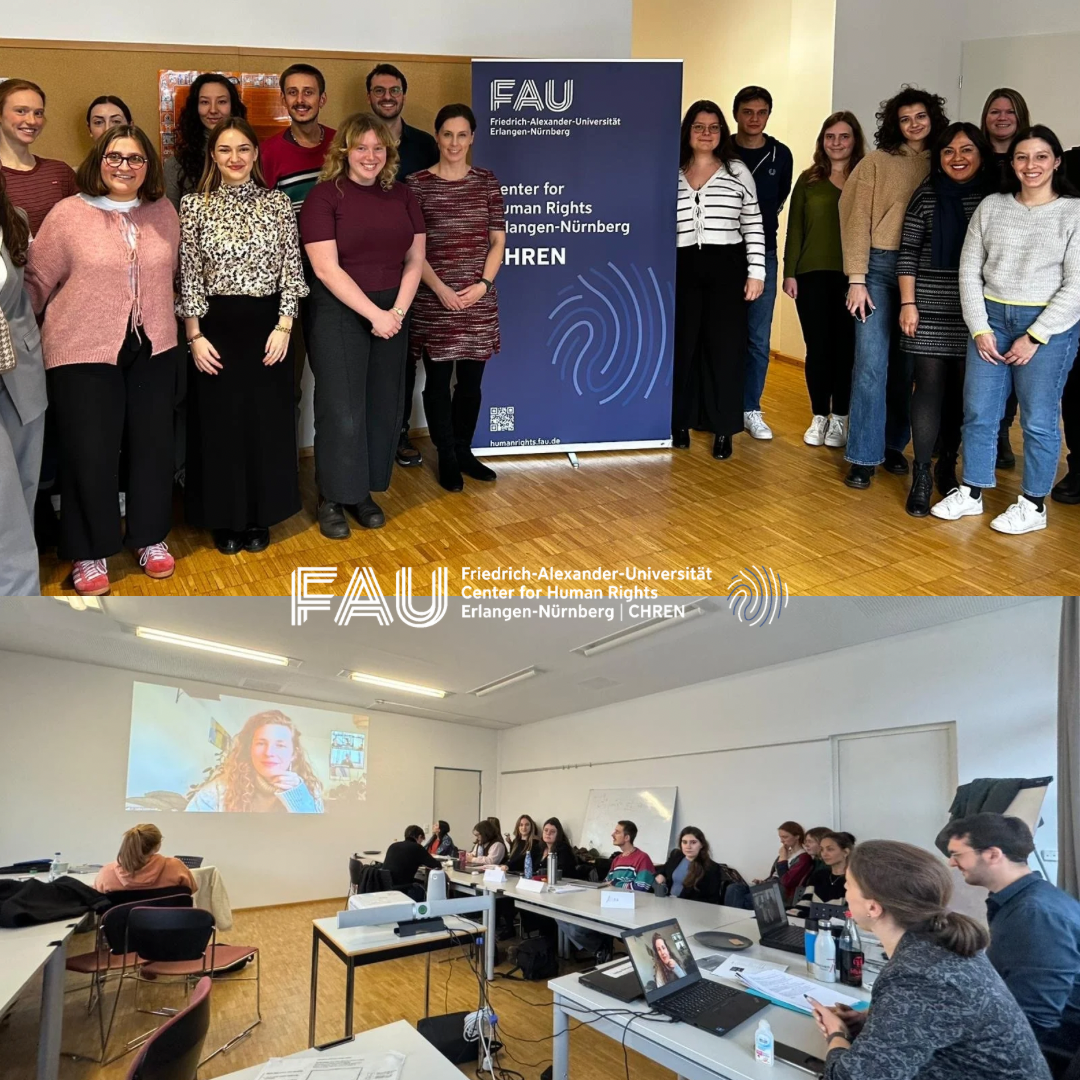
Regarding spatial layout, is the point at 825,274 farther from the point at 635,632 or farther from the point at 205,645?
the point at 205,645

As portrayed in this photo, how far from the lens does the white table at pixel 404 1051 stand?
1.93 metres

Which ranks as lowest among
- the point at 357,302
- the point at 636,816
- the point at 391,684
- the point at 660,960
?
the point at 636,816

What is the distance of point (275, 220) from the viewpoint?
316 cm

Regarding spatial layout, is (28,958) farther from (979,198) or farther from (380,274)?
(979,198)

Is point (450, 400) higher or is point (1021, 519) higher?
point (450, 400)

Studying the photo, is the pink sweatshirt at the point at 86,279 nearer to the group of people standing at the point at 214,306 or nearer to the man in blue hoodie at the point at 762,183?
the group of people standing at the point at 214,306

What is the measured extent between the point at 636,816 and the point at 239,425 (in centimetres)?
568

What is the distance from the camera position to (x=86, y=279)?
286cm

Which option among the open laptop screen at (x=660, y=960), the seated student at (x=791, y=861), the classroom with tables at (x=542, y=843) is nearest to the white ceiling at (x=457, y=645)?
the classroom with tables at (x=542, y=843)

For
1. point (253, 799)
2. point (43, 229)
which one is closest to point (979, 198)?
point (43, 229)

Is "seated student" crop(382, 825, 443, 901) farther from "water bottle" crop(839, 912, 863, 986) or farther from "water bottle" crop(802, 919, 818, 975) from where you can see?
"water bottle" crop(839, 912, 863, 986)

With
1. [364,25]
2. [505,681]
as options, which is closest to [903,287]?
[364,25]

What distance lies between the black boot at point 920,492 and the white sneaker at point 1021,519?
292 millimetres

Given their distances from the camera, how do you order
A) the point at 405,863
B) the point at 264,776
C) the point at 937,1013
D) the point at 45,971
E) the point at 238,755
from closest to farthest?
1. the point at 937,1013
2. the point at 45,971
3. the point at 405,863
4. the point at 238,755
5. the point at 264,776
